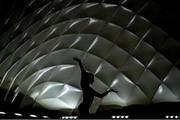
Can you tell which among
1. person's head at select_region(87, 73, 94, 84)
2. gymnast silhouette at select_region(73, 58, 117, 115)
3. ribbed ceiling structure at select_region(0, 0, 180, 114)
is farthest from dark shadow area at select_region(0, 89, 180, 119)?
person's head at select_region(87, 73, 94, 84)

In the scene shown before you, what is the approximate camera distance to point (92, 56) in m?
23.1

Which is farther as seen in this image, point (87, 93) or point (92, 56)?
point (92, 56)

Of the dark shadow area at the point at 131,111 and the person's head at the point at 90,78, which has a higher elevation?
the person's head at the point at 90,78

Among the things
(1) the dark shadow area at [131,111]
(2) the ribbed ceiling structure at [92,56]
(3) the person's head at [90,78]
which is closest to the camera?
(1) the dark shadow area at [131,111]

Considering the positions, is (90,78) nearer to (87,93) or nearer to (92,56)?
(87,93)

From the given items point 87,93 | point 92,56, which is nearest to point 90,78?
point 87,93

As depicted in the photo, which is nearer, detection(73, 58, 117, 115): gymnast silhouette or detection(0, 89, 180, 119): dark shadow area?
detection(0, 89, 180, 119): dark shadow area

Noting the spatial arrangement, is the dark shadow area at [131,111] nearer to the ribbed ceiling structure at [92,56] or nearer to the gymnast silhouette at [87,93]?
the ribbed ceiling structure at [92,56]

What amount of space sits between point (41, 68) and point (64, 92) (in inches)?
90.0

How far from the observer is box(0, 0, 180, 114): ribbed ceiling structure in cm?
2131

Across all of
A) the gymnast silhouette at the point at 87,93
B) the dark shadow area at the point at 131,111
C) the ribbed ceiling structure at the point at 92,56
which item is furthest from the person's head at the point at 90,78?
the dark shadow area at the point at 131,111

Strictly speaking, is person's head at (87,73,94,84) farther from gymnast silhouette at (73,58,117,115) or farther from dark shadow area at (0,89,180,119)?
dark shadow area at (0,89,180,119)

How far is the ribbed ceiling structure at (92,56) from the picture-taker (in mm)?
21312

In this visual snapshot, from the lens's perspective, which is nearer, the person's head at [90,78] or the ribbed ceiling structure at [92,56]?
the ribbed ceiling structure at [92,56]
